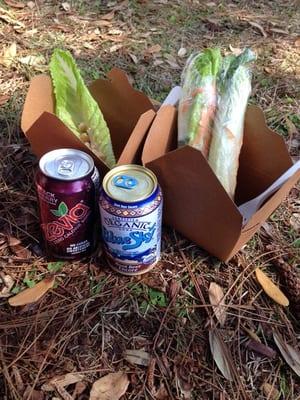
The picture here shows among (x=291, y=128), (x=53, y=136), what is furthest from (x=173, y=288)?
(x=291, y=128)

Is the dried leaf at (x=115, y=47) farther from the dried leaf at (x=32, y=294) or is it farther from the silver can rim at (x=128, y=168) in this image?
the dried leaf at (x=32, y=294)

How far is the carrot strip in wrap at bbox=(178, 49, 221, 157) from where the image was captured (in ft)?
4.75

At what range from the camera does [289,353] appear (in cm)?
125

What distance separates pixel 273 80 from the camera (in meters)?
2.25

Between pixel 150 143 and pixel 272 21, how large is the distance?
1.65m

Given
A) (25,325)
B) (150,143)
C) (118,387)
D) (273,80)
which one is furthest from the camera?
(273,80)

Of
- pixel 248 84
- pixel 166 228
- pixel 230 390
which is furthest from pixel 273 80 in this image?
pixel 230 390

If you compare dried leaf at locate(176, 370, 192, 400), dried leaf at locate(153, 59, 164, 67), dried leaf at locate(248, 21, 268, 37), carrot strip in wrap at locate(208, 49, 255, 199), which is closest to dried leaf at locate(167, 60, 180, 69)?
dried leaf at locate(153, 59, 164, 67)

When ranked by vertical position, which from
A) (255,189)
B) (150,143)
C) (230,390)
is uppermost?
(150,143)

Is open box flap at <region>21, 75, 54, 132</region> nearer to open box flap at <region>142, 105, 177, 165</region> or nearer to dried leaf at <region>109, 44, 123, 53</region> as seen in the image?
open box flap at <region>142, 105, 177, 165</region>

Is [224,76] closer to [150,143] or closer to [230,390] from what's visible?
[150,143]

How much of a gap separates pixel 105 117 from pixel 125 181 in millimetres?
470

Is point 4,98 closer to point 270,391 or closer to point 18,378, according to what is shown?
point 18,378

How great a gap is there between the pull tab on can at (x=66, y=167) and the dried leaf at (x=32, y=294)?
31cm
